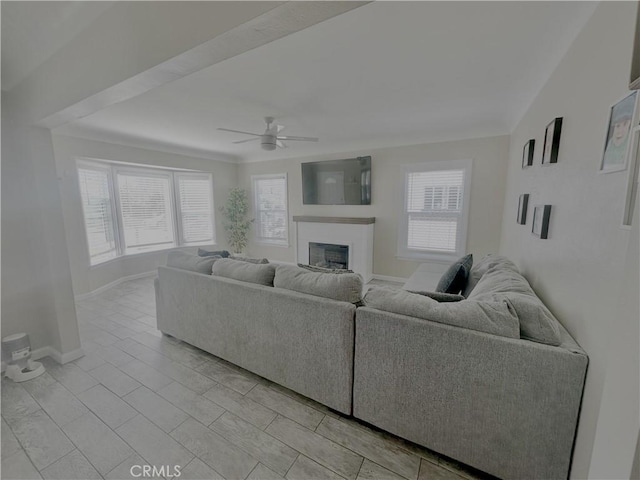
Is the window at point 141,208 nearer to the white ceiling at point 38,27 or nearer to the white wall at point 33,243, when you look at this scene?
the white wall at point 33,243

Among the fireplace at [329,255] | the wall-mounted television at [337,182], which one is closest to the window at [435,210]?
the wall-mounted television at [337,182]

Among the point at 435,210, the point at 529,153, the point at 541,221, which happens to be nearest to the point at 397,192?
the point at 435,210

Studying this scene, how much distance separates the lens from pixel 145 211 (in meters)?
4.82

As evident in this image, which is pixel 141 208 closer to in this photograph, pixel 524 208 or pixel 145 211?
pixel 145 211

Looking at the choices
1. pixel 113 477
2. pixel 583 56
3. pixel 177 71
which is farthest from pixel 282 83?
pixel 113 477

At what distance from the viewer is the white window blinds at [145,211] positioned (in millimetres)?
4543

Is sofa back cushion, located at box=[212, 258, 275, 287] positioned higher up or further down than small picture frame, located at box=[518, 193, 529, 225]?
further down

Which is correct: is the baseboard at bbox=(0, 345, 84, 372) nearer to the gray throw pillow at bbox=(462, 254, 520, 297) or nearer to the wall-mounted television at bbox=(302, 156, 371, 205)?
the gray throw pillow at bbox=(462, 254, 520, 297)

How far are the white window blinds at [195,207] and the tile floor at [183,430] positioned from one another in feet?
11.6

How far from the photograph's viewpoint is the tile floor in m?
1.36

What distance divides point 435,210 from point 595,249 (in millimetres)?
3268

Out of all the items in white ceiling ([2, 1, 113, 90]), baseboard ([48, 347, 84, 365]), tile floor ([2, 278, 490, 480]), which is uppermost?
white ceiling ([2, 1, 113, 90])

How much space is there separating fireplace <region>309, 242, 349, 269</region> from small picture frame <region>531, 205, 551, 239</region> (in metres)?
3.10

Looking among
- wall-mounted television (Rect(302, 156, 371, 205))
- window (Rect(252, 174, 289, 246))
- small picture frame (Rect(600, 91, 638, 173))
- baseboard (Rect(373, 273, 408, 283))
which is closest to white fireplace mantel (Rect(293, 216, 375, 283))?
baseboard (Rect(373, 273, 408, 283))
